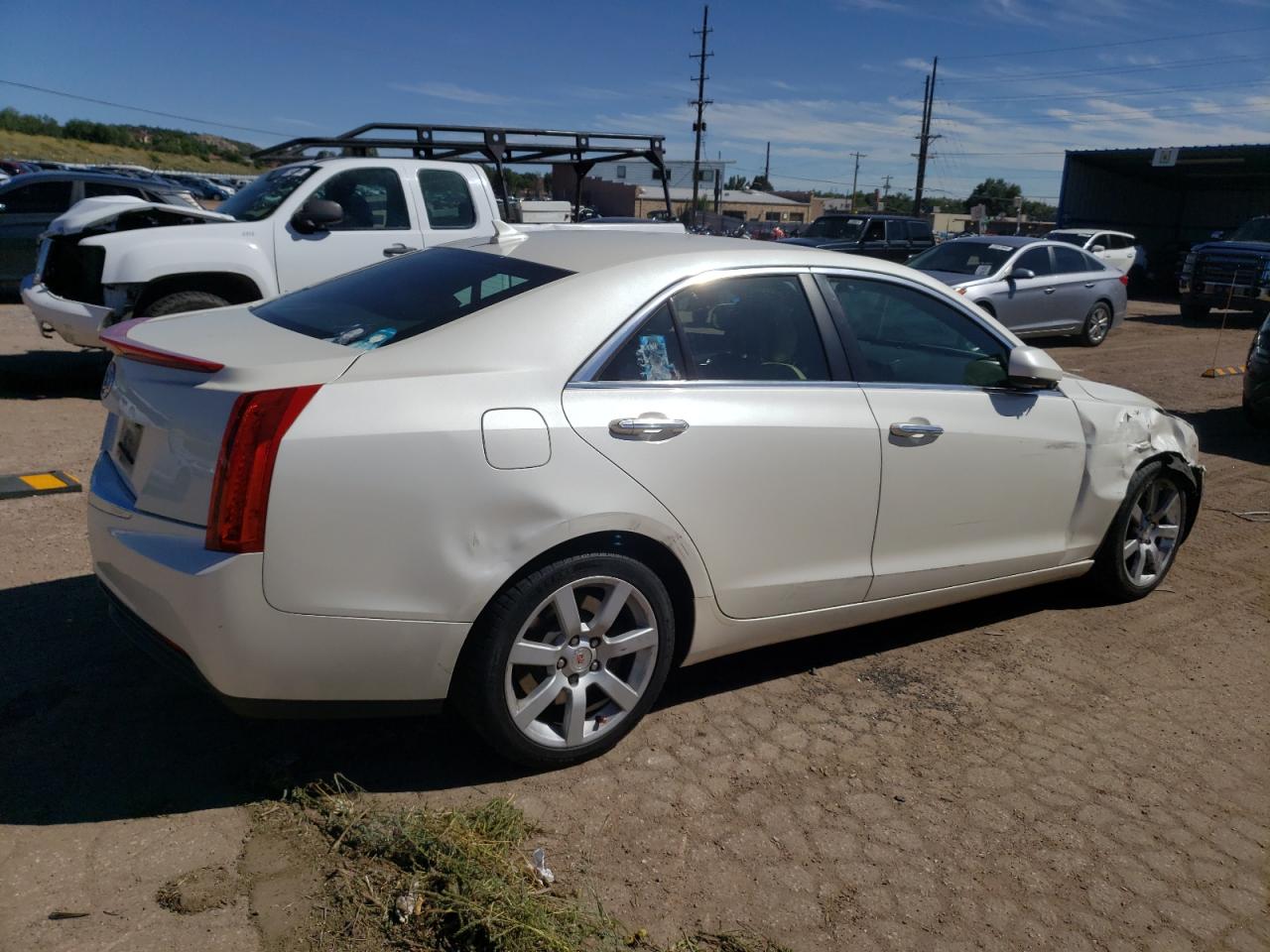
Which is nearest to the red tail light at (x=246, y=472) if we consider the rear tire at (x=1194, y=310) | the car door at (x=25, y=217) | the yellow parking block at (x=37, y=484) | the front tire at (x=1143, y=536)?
the yellow parking block at (x=37, y=484)

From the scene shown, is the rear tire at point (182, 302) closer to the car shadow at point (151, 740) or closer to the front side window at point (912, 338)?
the car shadow at point (151, 740)

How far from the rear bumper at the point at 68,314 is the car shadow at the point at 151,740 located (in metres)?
4.62

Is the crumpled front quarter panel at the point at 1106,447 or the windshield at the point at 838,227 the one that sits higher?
the windshield at the point at 838,227

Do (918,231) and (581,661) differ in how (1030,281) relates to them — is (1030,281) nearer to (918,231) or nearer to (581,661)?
(918,231)

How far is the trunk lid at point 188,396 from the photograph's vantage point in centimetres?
291

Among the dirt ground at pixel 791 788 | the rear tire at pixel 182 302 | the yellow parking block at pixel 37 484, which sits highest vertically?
the rear tire at pixel 182 302

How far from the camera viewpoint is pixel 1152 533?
5.28m

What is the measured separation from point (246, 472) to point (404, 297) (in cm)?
116

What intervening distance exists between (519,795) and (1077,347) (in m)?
15.0

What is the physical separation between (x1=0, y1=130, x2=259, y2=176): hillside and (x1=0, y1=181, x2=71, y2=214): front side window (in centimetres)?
5580

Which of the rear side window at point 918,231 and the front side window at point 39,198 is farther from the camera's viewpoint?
the rear side window at point 918,231

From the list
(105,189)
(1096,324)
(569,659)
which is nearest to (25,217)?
(105,189)

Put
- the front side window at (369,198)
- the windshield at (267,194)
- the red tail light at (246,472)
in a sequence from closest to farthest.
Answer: the red tail light at (246,472) < the windshield at (267,194) < the front side window at (369,198)

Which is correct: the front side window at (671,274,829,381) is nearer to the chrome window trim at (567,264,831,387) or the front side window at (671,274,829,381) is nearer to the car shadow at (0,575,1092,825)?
the chrome window trim at (567,264,831,387)
